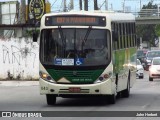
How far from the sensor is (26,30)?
37.7 meters

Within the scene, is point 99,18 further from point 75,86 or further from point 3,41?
point 3,41

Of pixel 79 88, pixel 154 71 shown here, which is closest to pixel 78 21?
pixel 79 88

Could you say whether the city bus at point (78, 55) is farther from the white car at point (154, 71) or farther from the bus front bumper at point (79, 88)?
the white car at point (154, 71)

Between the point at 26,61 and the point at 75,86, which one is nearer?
the point at 75,86

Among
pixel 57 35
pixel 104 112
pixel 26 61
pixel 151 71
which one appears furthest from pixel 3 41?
pixel 104 112

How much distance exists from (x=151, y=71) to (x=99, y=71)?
21.2m

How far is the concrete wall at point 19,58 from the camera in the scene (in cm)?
3509

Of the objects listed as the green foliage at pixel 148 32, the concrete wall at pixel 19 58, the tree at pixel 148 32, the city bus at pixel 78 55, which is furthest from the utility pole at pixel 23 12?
the green foliage at pixel 148 32

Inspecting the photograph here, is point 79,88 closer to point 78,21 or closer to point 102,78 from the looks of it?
point 102,78

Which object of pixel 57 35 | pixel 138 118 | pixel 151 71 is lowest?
pixel 151 71

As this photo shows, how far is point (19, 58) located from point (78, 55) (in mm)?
16533

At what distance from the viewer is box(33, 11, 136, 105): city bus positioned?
19.0 metres

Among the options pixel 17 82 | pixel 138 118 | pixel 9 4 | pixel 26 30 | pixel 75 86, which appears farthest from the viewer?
pixel 9 4

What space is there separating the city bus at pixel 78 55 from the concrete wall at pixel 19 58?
50.3 feet
